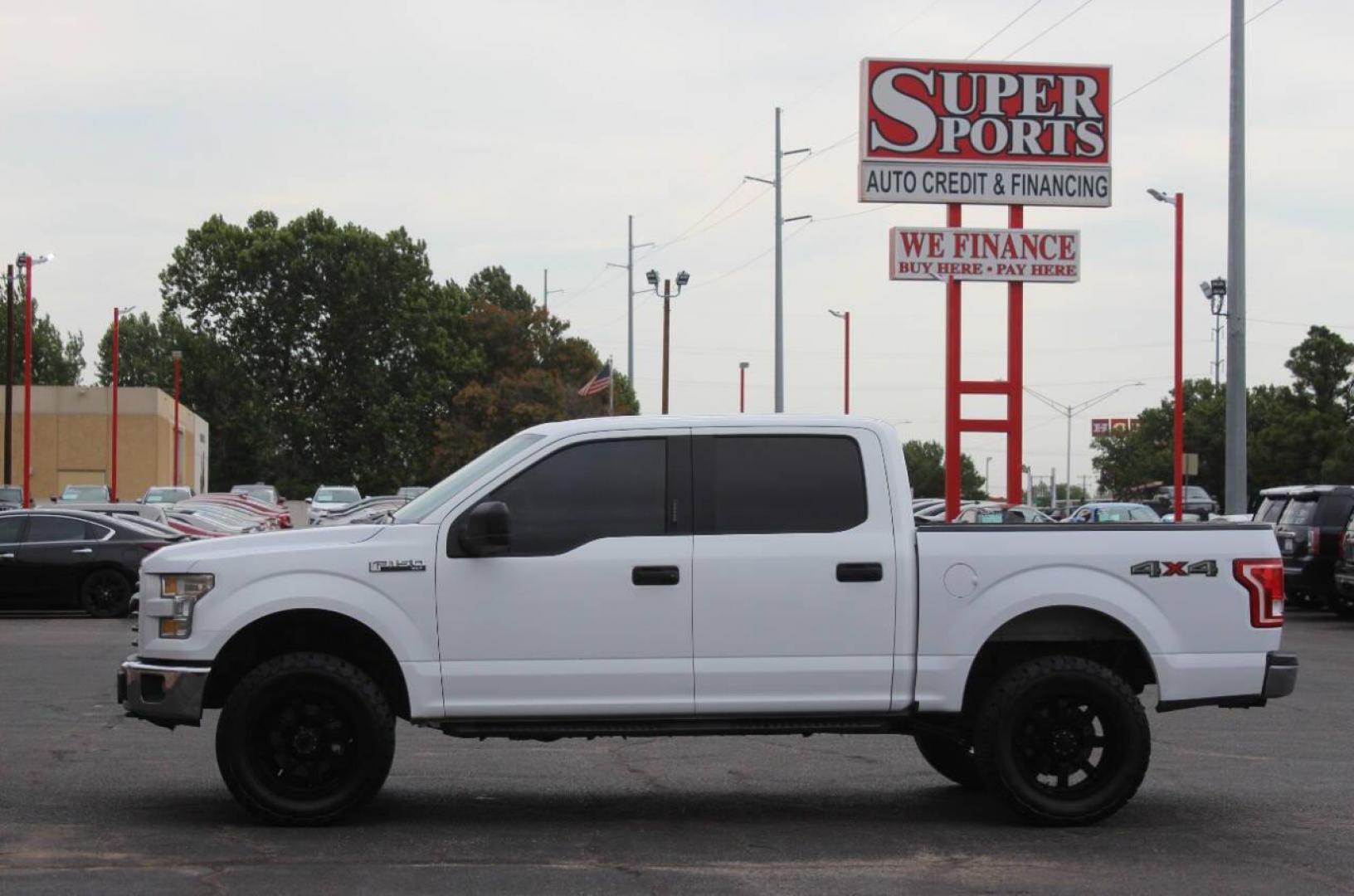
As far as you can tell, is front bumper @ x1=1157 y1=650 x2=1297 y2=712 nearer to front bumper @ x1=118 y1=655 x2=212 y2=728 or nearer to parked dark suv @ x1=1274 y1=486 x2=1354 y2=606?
front bumper @ x1=118 y1=655 x2=212 y2=728

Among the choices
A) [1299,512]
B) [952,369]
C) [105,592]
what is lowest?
[105,592]

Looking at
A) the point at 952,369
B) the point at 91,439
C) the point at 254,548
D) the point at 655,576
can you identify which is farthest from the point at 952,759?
the point at 91,439

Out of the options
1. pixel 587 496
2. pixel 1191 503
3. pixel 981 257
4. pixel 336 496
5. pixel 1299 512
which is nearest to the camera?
pixel 587 496

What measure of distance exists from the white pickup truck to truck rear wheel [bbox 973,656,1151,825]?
0.04 feet

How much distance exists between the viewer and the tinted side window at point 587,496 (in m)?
9.05

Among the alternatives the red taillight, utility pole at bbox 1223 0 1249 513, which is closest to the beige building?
utility pole at bbox 1223 0 1249 513

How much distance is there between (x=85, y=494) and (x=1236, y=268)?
36.5 meters

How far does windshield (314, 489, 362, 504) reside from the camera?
188 ft

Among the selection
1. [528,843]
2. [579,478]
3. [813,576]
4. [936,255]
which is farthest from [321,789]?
[936,255]

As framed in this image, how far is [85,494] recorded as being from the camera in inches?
2175

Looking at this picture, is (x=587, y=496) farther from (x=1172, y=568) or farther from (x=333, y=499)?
(x=333, y=499)

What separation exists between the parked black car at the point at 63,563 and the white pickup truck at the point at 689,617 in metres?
16.1

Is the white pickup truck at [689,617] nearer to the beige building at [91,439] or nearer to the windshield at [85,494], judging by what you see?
the windshield at [85,494]

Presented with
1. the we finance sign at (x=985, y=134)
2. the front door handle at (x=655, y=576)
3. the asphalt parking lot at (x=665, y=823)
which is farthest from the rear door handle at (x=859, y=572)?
the we finance sign at (x=985, y=134)
